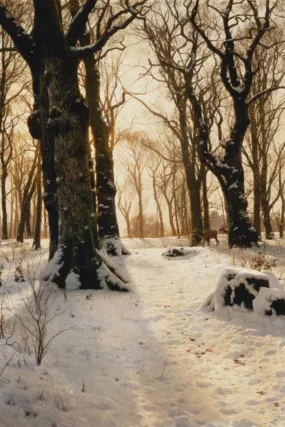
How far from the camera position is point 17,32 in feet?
23.0

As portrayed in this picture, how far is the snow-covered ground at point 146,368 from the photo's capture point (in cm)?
277

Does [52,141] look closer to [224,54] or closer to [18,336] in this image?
[18,336]

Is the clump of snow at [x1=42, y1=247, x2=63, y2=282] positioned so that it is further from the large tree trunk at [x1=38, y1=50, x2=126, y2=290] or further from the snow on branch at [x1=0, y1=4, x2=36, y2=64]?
the snow on branch at [x1=0, y1=4, x2=36, y2=64]

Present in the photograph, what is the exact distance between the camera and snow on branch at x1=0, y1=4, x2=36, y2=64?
6893mm

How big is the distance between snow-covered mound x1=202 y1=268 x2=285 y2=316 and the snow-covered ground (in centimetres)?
19

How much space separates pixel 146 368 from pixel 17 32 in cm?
664

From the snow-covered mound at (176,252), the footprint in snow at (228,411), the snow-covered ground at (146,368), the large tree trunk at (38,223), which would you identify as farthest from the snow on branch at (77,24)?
the large tree trunk at (38,223)

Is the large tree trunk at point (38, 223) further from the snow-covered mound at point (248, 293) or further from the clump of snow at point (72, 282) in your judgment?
the snow-covered mound at point (248, 293)

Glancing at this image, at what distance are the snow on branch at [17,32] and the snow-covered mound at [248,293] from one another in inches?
228

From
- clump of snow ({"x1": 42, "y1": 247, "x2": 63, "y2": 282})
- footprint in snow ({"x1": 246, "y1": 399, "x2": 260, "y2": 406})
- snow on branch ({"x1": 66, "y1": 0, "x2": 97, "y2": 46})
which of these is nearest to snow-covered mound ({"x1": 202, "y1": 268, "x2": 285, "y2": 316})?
footprint in snow ({"x1": 246, "y1": 399, "x2": 260, "y2": 406})

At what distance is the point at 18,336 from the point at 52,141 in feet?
14.6

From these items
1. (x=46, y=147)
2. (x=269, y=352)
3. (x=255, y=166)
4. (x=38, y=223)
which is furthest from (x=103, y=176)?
(x=255, y=166)

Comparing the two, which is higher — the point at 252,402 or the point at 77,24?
the point at 77,24

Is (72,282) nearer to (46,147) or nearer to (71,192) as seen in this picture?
(71,192)
